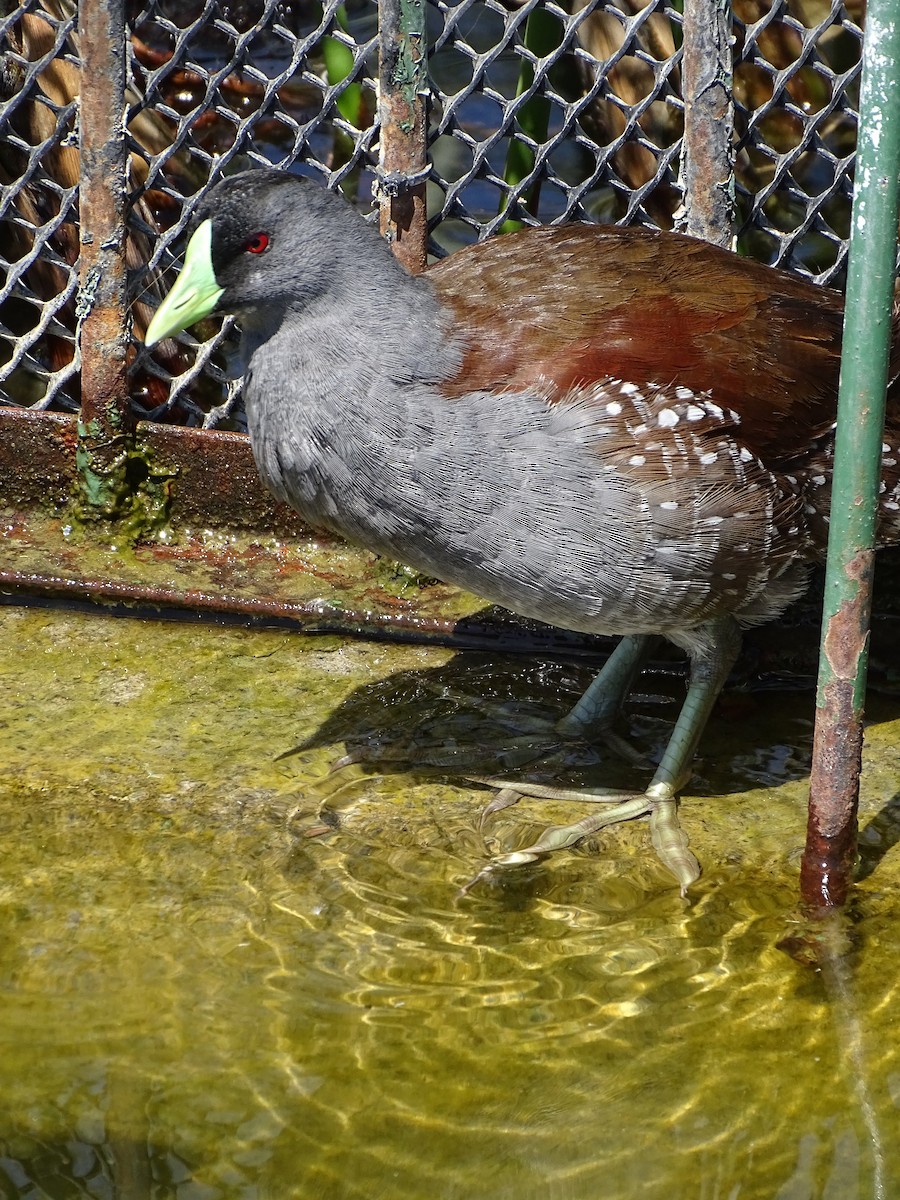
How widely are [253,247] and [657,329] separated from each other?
3.21 ft

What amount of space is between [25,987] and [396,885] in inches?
34.9

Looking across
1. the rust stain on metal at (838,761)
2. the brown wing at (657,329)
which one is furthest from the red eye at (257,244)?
the rust stain on metal at (838,761)

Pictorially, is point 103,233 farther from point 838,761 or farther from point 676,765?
point 838,761

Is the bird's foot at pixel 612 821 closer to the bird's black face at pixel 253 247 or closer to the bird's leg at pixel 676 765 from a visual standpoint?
the bird's leg at pixel 676 765

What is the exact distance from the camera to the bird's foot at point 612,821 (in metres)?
3.53

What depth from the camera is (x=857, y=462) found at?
279 cm

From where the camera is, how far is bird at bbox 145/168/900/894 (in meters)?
3.31

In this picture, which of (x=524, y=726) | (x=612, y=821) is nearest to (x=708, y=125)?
(x=524, y=726)

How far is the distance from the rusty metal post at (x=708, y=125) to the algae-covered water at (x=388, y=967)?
4.83ft

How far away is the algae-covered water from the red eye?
1.34 metres

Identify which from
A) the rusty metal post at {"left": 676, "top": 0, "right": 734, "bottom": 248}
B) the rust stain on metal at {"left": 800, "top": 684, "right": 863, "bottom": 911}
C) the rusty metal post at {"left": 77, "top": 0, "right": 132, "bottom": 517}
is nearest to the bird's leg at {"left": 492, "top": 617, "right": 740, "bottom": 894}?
the rust stain on metal at {"left": 800, "top": 684, "right": 863, "bottom": 911}

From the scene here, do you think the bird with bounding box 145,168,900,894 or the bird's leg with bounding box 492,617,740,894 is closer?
the bird with bounding box 145,168,900,894

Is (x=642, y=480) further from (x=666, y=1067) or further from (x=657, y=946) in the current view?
(x=666, y=1067)

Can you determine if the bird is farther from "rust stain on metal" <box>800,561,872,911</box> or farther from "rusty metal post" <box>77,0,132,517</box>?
"rusty metal post" <box>77,0,132,517</box>
